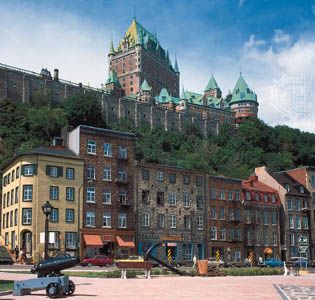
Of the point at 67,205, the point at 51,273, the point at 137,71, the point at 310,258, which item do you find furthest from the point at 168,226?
the point at 137,71

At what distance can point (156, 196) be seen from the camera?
201 ft

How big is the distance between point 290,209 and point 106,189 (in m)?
28.5

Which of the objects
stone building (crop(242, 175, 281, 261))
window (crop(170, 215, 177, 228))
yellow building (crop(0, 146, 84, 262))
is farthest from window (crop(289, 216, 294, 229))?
yellow building (crop(0, 146, 84, 262))

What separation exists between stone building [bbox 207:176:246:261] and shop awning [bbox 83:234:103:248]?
1492 centimetres

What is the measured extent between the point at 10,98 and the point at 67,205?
6222cm

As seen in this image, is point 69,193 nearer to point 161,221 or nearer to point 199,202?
point 161,221

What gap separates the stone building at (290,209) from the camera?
72.8 meters

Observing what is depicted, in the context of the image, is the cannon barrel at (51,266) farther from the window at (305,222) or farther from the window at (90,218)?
the window at (305,222)

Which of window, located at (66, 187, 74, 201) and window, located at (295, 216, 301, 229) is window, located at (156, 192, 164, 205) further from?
window, located at (295, 216, 301, 229)

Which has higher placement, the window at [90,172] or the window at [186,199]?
the window at [90,172]

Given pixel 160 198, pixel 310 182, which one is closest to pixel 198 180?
pixel 160 198

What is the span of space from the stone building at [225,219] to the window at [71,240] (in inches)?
687

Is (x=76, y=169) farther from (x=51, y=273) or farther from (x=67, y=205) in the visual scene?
(x=51, y=273)

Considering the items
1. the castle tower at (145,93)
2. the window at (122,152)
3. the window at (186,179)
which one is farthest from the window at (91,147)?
the castle tower at (145,93)
